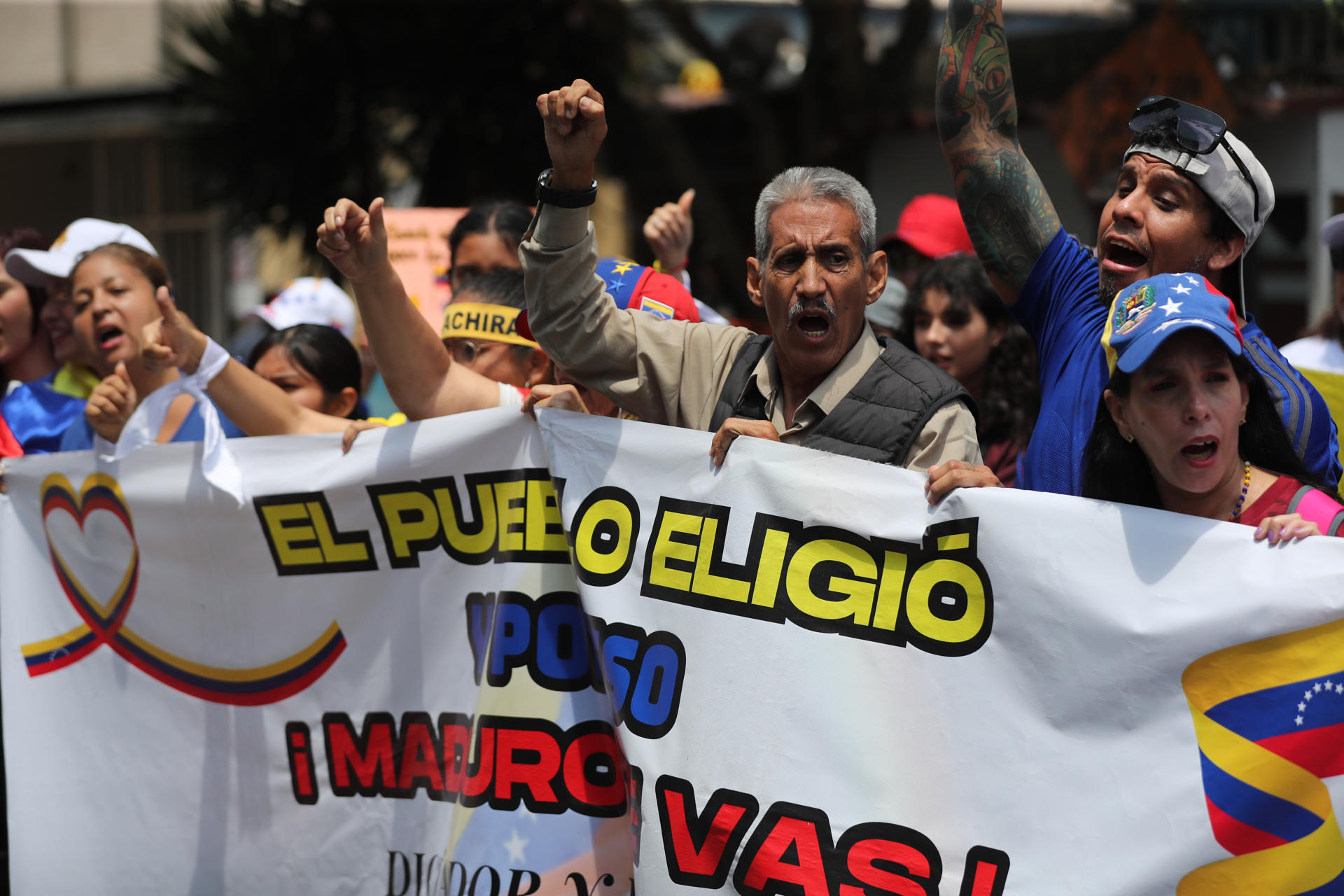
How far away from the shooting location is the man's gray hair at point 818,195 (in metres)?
2.66

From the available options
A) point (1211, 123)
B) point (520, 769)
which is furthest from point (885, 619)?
point (1211, 123)

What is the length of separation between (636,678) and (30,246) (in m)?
3.10

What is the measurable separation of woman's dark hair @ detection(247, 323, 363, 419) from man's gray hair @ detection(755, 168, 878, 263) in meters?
1.74

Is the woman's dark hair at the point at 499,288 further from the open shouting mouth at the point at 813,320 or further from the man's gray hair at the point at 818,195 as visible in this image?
the open shouting mouth at the point at 813,320

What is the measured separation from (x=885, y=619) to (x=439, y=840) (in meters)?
1.16

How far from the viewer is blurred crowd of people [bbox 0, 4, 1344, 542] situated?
2232mm

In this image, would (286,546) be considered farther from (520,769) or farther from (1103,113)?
(1103,113)

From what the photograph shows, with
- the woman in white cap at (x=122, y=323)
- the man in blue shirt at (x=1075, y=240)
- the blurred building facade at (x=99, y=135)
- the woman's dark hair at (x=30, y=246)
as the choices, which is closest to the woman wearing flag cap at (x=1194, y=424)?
the man in blue shirt at (x=1075, y=240)

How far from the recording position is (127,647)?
11.4ft

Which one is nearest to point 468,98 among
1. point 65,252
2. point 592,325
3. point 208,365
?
point 65,252

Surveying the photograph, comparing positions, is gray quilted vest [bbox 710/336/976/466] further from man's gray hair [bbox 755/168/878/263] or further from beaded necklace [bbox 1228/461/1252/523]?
beaded necklace [bbox 1228/461/1252/523]

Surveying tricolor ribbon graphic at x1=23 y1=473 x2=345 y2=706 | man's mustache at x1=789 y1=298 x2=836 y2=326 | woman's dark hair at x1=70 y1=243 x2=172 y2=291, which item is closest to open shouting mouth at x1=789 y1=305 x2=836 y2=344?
man's mustache at x1=789 y1=298 x2=836 y2=326

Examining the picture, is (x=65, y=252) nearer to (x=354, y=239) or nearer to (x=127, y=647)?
(x=127, y=647)

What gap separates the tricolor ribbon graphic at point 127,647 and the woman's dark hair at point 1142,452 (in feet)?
5.70
